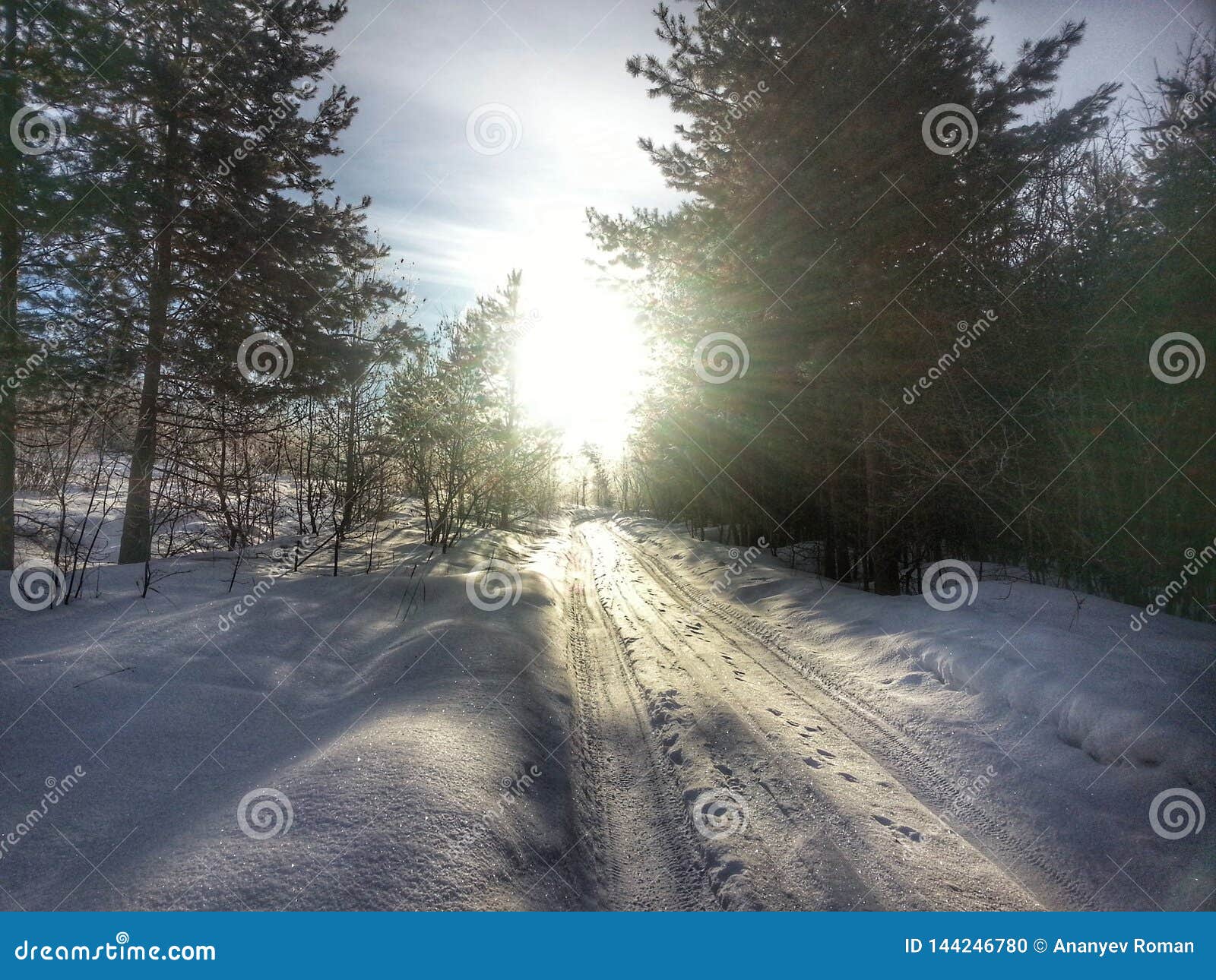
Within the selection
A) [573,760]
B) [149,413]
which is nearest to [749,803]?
[573,760]
